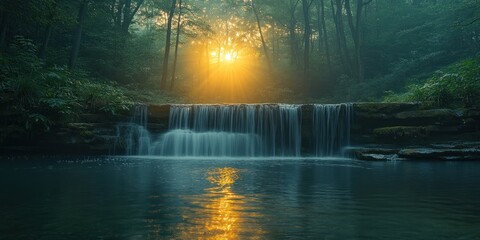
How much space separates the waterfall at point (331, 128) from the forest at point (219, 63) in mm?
3797

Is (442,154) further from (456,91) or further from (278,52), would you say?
(278,52)

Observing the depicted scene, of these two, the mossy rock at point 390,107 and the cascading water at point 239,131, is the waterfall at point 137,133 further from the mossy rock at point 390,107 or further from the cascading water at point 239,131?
the mossy rock at point 390,107

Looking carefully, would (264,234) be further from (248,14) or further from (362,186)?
(248,14)

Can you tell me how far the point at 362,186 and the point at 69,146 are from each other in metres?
13.2

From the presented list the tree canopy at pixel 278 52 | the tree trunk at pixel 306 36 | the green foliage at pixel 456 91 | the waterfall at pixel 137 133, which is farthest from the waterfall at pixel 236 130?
the tree trunk at pixel 306 36

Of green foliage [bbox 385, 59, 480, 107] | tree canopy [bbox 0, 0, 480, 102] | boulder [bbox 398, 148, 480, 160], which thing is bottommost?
boulder [bbox 398, 148, 480, 160]

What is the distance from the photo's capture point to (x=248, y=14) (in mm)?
41125

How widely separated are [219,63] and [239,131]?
2964 cm

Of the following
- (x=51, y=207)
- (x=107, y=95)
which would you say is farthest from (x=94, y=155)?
(x=51, y=207)

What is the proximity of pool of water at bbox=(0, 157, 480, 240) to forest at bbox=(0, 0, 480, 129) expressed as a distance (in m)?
8.92

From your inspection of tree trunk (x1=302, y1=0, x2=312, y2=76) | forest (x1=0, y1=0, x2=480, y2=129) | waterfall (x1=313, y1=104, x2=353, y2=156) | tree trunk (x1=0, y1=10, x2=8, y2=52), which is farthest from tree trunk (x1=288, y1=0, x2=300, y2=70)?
tree trunk (x1=0, y1=10, x2=8, y2=52)

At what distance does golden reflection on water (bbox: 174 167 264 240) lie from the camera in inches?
164

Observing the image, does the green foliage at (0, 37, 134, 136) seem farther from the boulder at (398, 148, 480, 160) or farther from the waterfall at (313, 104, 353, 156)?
the boulder at (398, 148, 480, 160)

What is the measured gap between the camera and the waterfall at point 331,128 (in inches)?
749
